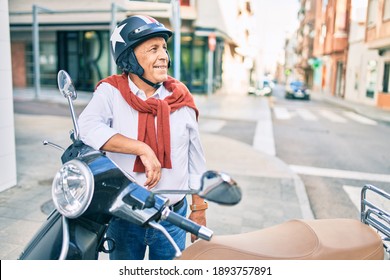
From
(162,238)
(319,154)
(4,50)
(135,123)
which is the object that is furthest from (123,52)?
(319,154)

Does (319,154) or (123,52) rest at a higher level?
(123,52)

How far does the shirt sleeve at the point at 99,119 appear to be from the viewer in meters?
1.71

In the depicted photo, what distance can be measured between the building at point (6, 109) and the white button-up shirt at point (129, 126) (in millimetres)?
3184

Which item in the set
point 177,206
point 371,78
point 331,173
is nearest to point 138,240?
point 177,206

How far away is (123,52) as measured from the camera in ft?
5.95

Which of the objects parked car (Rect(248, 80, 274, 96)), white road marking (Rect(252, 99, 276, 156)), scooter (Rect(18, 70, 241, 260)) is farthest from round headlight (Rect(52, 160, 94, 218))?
parked car (Rect(248, 80, 274, 96))

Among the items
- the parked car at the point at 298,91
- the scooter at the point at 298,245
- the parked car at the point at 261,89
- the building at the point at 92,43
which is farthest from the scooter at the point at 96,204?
the parked car at the point at 261,89

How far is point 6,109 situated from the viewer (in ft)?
15.3

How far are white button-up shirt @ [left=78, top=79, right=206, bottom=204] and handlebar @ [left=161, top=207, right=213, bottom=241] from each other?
490mm

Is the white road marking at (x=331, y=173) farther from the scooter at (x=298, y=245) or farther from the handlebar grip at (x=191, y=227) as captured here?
the handlebar grip at (x=191, y=227)

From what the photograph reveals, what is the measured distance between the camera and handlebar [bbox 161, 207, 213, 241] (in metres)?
1.32

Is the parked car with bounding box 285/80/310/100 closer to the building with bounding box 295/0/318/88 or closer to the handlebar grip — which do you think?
the building with bounding box 295/0/318/88
